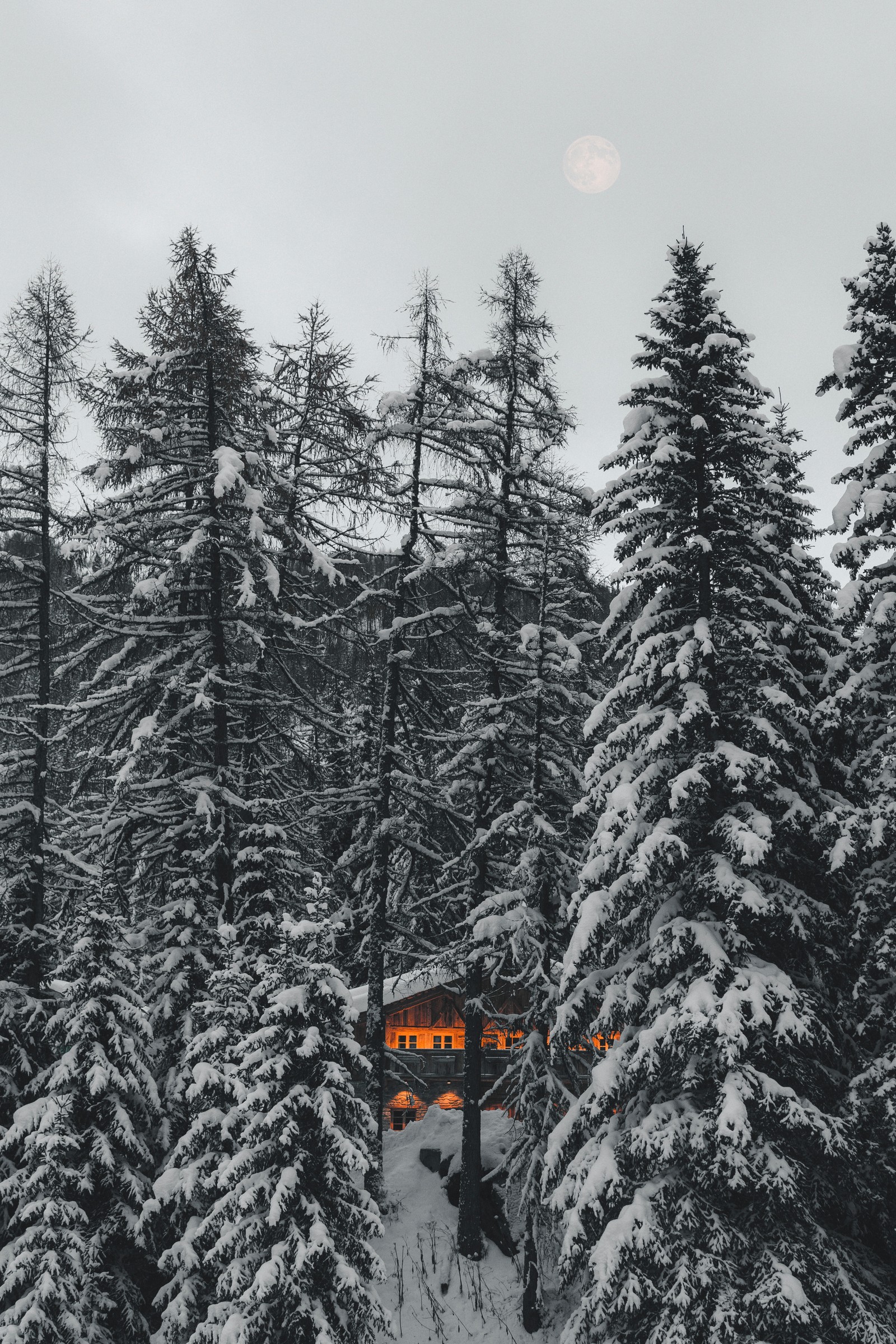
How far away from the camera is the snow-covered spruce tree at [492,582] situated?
1708cm

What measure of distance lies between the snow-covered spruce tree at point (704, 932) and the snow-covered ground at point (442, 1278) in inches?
170

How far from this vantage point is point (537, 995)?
1543cm

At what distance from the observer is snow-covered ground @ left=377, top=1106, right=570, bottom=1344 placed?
15.4 m

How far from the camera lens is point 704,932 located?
9.83m

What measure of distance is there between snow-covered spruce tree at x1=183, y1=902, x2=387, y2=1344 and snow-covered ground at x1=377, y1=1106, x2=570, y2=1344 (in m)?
4.83

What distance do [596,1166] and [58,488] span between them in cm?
1457

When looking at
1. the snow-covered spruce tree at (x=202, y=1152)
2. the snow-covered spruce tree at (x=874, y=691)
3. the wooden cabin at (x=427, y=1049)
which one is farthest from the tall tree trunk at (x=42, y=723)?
the wooden cabin at (x=427, y=1049)

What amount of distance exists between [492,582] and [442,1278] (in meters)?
13.6

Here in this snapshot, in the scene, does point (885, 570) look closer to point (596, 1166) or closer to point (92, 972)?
point (596, 1166)

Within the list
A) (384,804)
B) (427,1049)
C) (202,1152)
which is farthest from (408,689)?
(427,1049)

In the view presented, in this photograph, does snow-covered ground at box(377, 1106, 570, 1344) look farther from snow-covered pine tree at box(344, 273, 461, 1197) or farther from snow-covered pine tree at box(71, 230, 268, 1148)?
snow-covered pine tree at box(71, 230, 268, 1148)

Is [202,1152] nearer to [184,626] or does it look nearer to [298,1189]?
[298,1189]

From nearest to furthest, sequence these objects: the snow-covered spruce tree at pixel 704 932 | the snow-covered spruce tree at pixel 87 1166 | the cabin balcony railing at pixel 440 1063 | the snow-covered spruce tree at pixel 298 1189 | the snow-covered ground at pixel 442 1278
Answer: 1. the snow-covered spruce tree at pixel 704 932
2. the snow-covered spruce tree at pixel 298 1189
3. the snow-covered spruce tree at pixel 87 1166
4. the snow-covered ground at pixel 442 1278
5. the cabin balcony railing at pixel 440 1063

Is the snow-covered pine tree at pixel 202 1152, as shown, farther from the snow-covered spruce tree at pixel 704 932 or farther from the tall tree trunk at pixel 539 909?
the tall tree trunk at pixel 539 909
